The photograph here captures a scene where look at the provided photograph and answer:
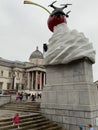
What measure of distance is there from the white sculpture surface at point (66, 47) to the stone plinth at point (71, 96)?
0.57 metres

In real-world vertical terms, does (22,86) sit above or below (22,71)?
below

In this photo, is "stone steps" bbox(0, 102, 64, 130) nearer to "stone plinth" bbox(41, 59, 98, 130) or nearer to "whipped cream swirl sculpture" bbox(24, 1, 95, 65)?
"stone plinth" bbox(41, 59, 98, 130)

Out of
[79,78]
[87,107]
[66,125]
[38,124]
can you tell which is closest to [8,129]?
A: [38,124]

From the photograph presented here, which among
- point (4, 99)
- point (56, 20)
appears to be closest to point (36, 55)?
point (4, 99)

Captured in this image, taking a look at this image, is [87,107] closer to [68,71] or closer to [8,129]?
[68,71]

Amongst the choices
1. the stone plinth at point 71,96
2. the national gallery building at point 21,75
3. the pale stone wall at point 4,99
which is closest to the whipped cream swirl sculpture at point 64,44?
the stone plinth at point 71,96

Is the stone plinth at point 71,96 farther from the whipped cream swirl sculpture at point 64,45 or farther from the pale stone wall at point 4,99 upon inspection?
the pale stone wall at point 4,99

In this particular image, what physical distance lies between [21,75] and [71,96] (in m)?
61.4

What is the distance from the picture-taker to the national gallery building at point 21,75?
2667 inches

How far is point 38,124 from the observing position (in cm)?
1248

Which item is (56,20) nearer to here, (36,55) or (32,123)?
(32,123)

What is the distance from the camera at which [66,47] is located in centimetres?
1441

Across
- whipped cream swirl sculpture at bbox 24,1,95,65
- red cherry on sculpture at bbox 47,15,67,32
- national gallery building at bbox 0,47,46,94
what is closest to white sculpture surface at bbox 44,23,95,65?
whipped cream swirl sculpture at bbox 24,1,95,65

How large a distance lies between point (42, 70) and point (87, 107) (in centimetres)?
5950
